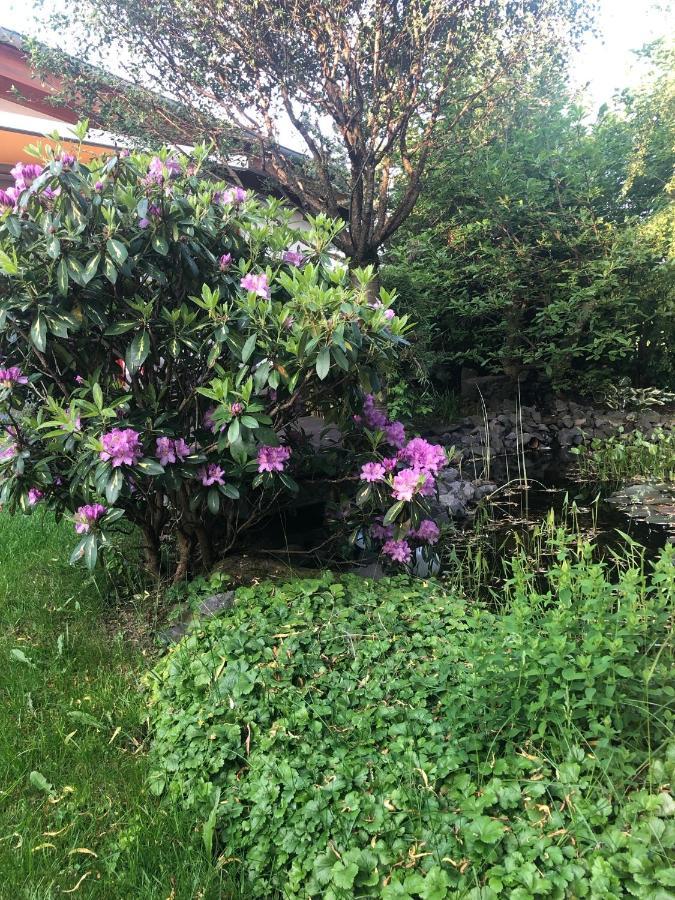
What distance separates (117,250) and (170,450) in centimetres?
75

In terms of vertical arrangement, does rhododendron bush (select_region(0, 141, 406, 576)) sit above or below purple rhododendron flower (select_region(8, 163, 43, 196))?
below

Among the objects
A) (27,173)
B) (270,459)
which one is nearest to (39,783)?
(270,459)

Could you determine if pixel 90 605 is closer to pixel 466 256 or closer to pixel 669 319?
pixel 466 256

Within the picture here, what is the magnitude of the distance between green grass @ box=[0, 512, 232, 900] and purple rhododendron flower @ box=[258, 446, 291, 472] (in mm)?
871

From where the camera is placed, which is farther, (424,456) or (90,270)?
(424,456)

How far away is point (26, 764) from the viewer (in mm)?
1824

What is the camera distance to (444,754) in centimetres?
156

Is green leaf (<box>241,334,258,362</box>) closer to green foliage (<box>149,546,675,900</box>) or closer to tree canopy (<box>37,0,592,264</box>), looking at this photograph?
green foliage (<box>149,546,675,900</box>)

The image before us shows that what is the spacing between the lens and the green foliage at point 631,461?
5.55m

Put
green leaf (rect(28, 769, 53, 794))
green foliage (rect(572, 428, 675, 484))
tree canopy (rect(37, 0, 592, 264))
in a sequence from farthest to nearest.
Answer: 1. green foliage (rect(572, 428, 675, 484))
2. tree canopy (rect(37, 0, 592, 264))
3. green leaf (rect(28, 769, 53, 794))

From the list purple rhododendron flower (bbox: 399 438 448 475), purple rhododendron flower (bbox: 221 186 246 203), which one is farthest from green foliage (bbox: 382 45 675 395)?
purple rhododendron flower (bbox: 399 438 448 475)

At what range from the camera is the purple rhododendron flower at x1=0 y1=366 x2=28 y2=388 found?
2.37 metres

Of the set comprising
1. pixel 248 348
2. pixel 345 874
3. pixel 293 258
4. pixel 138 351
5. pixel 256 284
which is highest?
pixel 293 258

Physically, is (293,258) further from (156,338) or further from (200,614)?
(200,614)
